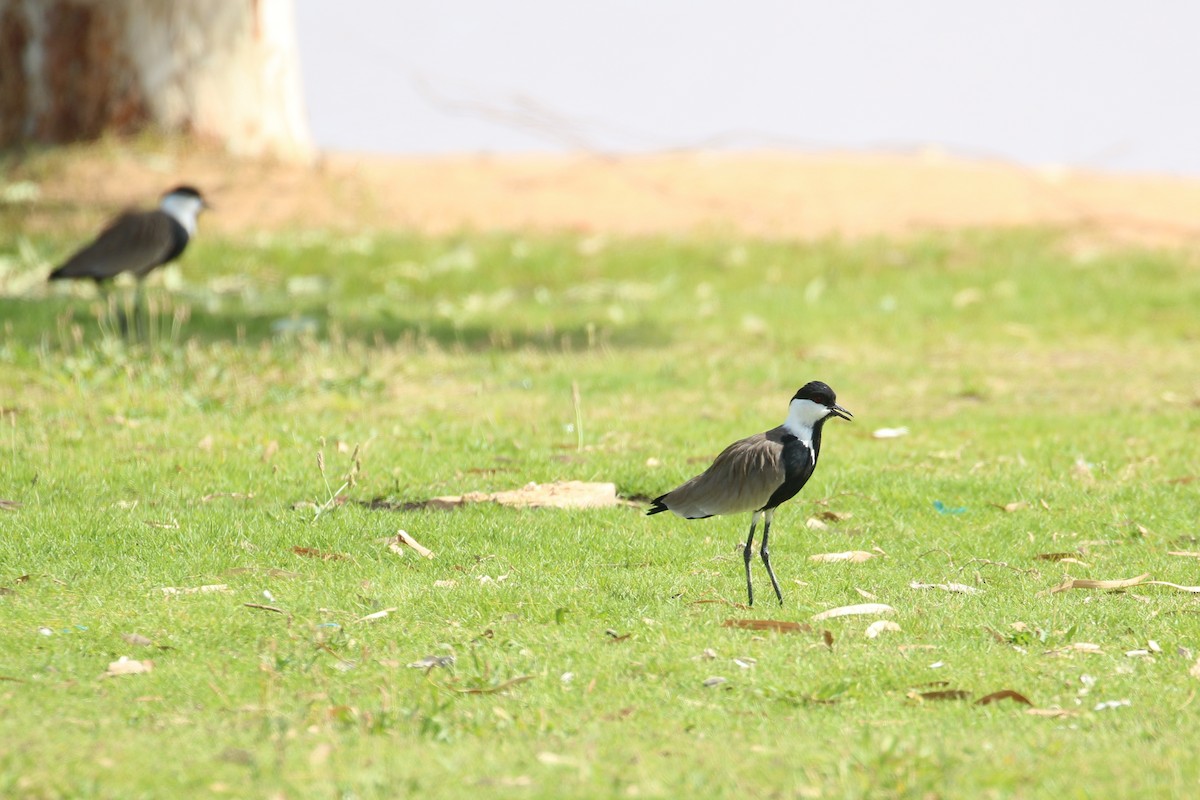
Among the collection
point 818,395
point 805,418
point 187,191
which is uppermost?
point 187,191

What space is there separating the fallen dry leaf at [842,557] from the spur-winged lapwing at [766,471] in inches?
26.5

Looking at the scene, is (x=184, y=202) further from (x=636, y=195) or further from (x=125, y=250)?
(x=636, y=195)

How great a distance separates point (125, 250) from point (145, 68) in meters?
6.22

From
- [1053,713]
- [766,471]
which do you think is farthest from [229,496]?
[1053,713]

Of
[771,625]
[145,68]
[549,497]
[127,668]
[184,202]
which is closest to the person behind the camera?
[127,668]

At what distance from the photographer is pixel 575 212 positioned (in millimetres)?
18812

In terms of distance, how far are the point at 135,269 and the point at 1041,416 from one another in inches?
319

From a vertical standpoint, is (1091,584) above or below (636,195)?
below

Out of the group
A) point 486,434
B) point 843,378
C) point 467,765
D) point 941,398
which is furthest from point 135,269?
point 467,765

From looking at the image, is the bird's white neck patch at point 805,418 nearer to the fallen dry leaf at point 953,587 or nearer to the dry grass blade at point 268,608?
the fallen dry leaf at point 953,587

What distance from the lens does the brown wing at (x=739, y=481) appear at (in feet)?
21.3

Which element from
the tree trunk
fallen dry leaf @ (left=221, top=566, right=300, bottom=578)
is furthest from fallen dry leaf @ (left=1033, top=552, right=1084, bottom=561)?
the tree trunk

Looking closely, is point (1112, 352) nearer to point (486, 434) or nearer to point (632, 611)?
point (486, 434)

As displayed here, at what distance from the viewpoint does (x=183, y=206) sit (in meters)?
14.5
